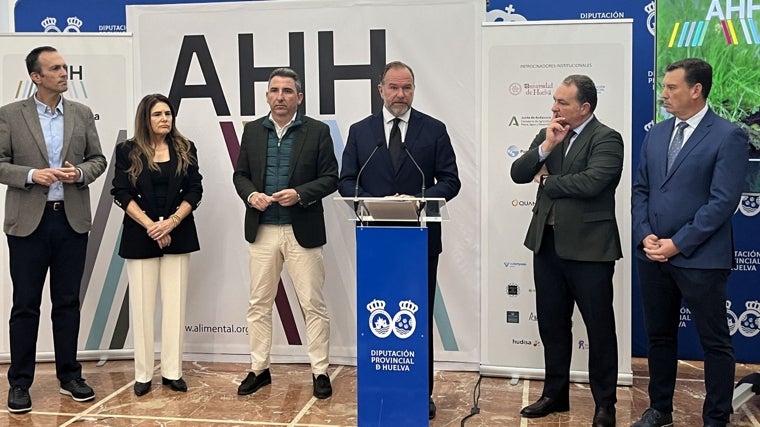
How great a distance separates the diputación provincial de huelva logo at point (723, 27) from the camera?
163 inches

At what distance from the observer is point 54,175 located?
3891 mm

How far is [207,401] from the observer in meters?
4.16

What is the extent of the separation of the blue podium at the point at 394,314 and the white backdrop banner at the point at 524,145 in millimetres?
1326

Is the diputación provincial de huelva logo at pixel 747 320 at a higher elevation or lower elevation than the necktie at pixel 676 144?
lower

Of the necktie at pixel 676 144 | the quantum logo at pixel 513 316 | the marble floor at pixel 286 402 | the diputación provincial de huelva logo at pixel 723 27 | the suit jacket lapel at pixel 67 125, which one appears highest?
the diputación provincial de huelva logo at pixel 723 27

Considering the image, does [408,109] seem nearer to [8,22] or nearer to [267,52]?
[267,52]

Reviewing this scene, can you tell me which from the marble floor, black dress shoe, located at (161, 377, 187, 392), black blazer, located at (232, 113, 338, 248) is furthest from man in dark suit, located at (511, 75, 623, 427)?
black dress shoe, located at (161, 377, 187, 392)

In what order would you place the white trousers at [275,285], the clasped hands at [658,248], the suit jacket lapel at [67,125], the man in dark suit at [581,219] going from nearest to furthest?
the clasped hands at [658,248] → the man in dark suit at [581,219] → the suit jacket lapel at [67,125] → the white trousers at [275,285]

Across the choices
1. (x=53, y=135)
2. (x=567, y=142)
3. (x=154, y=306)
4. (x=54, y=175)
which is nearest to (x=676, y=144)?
(x=567, y=142)

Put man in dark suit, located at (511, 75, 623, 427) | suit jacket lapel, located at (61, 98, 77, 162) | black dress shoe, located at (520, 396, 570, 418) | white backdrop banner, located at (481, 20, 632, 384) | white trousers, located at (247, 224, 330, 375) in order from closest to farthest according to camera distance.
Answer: man in dark suit, located at (511, 75, 623, 427) < black dress shoe, located at (520, 396, 570, 418) < suit jacket lapel, located at (61, 98, 77, 162) < white trousers, located at (247, 224, 330, 375) < white backdrop banner, located at (481, 20, 632, 384)

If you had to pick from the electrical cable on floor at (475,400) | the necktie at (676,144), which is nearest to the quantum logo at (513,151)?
the necktie at (676,144)

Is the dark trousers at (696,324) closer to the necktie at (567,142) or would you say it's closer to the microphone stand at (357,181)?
the necktie at (567,142)

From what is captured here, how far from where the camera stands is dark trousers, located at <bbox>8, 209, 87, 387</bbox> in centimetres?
399

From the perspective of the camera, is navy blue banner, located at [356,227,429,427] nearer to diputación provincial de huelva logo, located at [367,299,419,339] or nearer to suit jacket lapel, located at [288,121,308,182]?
diputación provincial de huelva logo, located at [367,299,419,339]
